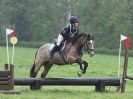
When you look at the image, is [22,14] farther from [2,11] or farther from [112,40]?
[112,40]

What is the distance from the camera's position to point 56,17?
8444 centimetres

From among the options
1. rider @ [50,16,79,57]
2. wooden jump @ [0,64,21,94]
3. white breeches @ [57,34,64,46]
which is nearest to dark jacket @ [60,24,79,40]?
rider @ [50,16,79,57]

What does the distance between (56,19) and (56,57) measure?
231ft

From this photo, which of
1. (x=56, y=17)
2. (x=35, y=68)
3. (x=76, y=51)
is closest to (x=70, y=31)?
(x=76, y=51)

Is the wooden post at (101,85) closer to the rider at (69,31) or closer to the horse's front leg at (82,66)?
the horse's front leg at (82,66)

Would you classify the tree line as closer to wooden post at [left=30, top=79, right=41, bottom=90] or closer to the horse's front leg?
the horse's front leg

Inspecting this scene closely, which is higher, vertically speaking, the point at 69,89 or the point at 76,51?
the point at 76,51

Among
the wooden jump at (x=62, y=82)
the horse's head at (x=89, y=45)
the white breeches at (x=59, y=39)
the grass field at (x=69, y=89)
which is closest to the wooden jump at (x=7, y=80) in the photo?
the grass field at (x=69, y=89)

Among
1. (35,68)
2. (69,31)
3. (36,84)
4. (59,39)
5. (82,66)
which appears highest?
(69,31)

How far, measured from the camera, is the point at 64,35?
1380 cm

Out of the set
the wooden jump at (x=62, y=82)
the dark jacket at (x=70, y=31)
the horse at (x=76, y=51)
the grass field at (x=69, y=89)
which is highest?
the dark jacket at (x=70, y=31)

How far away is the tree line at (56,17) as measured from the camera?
246ft

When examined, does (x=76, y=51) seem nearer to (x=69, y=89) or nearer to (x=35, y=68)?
(x=69, y=89)

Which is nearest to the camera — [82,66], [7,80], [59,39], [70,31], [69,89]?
[7,80]
